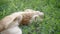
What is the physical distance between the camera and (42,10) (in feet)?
12.4

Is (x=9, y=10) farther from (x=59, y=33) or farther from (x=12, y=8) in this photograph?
(x=59, y=33)

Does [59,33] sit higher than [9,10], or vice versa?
[9,10]

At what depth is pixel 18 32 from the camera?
3.09 metres

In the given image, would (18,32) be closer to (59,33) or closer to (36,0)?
(59,33)

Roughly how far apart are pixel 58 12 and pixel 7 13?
2.78 ft

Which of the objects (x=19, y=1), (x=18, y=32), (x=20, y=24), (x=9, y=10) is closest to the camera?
(x=18, y=32)

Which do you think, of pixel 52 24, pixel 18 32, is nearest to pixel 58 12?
pixel 52 24

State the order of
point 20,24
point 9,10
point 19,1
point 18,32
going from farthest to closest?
point 19,1, point 9,10, point 20,24, point 18,32

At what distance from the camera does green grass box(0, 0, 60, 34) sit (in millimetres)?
3275

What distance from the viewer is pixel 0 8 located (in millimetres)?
3420

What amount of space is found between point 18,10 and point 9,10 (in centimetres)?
15

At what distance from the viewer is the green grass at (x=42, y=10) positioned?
3275 mm

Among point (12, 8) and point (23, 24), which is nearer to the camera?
point (23, 24)

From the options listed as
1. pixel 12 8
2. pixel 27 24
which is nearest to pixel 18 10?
pixel 12 8
